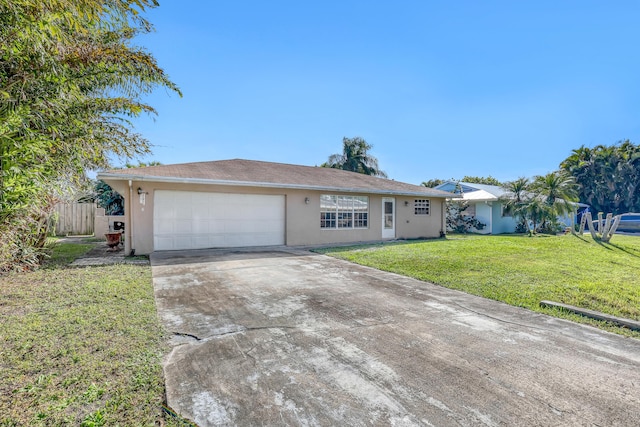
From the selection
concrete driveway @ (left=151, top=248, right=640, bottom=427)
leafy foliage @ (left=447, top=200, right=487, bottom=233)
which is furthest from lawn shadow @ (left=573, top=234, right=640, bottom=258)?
concrete driveway @ (left=151, top=248, right=640, bottom=427)

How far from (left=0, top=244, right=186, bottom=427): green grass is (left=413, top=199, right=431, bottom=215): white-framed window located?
41.9ft

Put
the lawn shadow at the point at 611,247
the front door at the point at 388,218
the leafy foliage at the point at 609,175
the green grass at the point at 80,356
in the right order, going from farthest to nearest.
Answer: the leafy foliage at the point at 609,175 → the front door at the point at 388,218 → the lawn shadow at the point at 611,247 → the green grass at the point at 80,356

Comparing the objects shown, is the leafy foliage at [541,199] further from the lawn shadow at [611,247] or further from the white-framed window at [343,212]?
the white-framed window at [343,212]

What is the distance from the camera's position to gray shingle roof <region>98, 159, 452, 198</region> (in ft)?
30.9

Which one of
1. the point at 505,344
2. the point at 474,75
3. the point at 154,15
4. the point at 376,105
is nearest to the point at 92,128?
the point at 154,15

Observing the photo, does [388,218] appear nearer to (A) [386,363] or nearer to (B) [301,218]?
(B) [301,218]

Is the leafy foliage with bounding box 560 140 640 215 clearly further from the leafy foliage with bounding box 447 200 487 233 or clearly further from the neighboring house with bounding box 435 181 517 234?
the leafy foliage with bounding box 447 200 487 233

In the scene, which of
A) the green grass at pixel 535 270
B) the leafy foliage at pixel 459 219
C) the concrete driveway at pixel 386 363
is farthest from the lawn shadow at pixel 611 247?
the concrete driveway at pixel 386 363

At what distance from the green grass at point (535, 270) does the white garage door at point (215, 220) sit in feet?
9.31

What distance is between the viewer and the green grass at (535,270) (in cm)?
507

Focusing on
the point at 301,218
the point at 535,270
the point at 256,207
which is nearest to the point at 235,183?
the point at 256,207

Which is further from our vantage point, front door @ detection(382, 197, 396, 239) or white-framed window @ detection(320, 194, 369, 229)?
front door @ detection(382, 197, 396, 239)

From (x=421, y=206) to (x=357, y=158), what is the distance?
1070cm

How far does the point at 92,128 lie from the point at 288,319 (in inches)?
179
